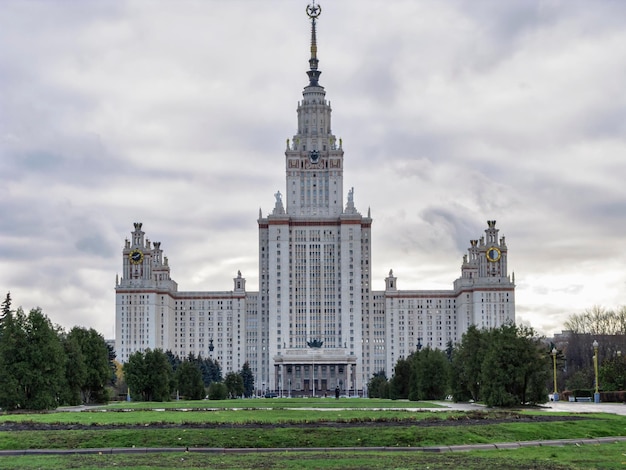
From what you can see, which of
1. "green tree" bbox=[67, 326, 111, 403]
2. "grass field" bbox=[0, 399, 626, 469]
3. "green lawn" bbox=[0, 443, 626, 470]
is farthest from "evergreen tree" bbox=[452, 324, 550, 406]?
"green lawn" bbox=[0, 443, 626, 470]

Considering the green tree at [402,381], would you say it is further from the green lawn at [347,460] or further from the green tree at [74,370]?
the green lawn at [347,460]

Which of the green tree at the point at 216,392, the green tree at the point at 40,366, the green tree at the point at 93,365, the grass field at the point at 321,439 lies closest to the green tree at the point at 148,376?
the green tree at the point at 93,365

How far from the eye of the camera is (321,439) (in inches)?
1387

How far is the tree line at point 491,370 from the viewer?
226 feet

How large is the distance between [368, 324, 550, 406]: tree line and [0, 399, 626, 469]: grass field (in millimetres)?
22025

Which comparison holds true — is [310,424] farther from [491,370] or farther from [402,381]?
[402,381]

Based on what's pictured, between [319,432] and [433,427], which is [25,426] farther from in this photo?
[433,427]

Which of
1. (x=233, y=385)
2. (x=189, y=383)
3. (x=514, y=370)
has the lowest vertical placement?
(x=233, y=385)

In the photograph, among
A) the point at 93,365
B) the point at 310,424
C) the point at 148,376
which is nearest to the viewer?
the point at 310,424

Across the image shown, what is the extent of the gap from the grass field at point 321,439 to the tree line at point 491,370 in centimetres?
2203

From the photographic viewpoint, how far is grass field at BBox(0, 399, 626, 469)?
29.2m

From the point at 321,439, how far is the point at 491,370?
36.3 m

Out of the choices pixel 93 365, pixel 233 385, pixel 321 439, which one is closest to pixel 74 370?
pixel 93 365

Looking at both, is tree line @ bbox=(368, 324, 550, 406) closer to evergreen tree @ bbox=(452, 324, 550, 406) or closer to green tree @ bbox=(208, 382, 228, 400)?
evergreen tree @ bbox=(452, 324, 550, 406)
